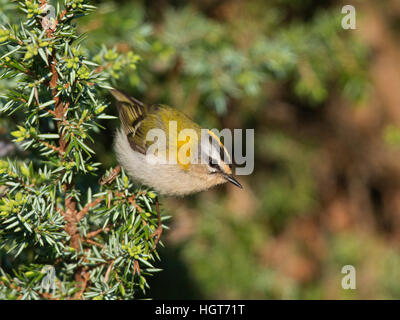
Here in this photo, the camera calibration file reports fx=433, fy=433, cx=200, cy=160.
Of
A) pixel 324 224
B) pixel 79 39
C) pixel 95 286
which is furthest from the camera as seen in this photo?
pixel 324 224

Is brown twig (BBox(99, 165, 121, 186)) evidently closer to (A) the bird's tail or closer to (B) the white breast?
(B) the white breast

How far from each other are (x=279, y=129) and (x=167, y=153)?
6.41 feet

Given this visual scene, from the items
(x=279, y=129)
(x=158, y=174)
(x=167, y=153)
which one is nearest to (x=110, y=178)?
(x=158, y=174)

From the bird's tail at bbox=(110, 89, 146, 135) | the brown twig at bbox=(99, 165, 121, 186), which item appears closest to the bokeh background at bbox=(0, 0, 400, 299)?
the bird's tail at bbox=(110, 89, 146, 135)

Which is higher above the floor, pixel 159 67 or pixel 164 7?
pixel 164 7

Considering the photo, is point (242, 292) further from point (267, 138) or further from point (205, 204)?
point (267, 138)

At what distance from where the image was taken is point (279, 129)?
4.50 metres

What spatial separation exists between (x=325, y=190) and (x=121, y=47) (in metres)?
3.17

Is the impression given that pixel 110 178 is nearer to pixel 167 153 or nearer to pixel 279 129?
pixel 167 153

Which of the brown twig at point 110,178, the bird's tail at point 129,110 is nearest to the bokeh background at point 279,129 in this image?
the bird's tail at point 129,110

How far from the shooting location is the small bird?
2596mm

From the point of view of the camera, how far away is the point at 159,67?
3506 millimetres
